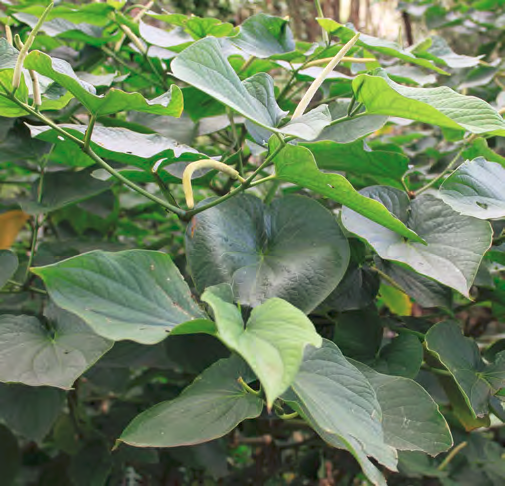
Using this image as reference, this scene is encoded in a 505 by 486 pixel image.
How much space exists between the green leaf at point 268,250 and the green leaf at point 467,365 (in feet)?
0.45

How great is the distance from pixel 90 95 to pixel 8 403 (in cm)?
37

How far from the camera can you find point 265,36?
0.68 m

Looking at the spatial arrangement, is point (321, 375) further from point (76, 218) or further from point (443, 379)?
point (76, 218)

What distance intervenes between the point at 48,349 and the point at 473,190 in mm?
401

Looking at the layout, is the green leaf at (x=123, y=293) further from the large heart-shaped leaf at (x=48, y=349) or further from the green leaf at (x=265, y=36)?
the green leaf at (x=265, y=36)

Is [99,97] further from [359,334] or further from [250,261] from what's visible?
[359,334]

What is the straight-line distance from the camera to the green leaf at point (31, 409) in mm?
597

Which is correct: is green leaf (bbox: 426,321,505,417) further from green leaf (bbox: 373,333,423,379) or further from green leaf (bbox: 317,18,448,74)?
green leaf (bbox: 317,18,448,74)

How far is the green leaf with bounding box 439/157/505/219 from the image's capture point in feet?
1.58

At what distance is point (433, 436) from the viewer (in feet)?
1.47

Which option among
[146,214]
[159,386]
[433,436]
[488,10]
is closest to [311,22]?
[488,10]

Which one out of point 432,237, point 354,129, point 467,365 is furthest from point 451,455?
point 354,129

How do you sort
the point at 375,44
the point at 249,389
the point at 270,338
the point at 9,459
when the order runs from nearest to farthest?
the point at 270,338
the point at 249,389
the point at 375,44
the point at 9,459

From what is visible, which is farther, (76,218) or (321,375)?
(76,218)
